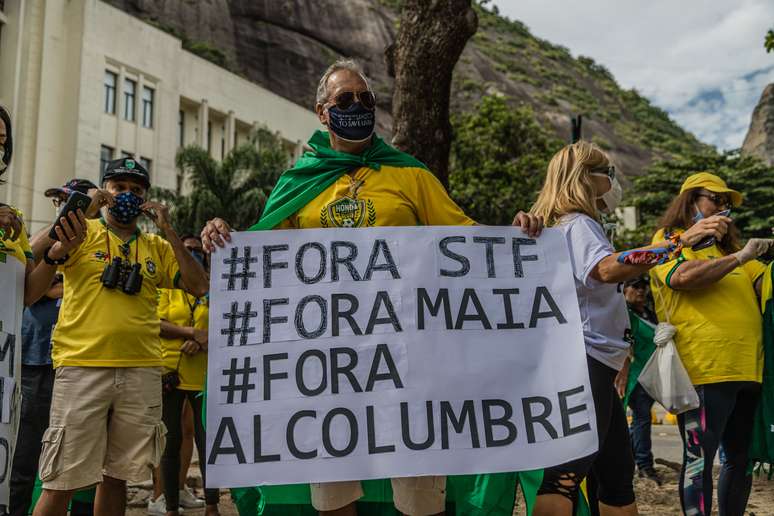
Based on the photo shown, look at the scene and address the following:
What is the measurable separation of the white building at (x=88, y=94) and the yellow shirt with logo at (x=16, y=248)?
28.0 metres

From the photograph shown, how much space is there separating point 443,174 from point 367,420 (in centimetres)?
449

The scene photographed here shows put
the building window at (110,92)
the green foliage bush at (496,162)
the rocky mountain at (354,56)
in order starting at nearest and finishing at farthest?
the green foliage bush at (496,162)
the building window at (110,92)
the rocky mountain at (354,56)

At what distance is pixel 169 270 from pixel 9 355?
60.9 inches

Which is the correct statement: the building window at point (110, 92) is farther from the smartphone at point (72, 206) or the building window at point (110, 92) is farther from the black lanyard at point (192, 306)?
the smartphone at point (72, 206)

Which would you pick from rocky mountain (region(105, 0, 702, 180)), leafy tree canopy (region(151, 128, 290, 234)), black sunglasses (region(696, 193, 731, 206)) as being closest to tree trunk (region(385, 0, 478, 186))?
black sunglasses (region(696, 193, 731, 206))

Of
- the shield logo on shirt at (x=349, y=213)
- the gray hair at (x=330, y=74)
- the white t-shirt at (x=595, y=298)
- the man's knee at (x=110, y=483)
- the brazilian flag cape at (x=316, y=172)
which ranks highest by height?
the gray hair at (x=330, y=74)

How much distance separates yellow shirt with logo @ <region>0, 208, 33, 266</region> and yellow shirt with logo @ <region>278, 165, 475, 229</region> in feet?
3.71

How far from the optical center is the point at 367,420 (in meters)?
3.31

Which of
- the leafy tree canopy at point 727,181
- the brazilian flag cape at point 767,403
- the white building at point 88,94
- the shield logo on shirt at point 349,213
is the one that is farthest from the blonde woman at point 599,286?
the white building at point 88,94

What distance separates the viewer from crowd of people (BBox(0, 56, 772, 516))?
11.7 feet

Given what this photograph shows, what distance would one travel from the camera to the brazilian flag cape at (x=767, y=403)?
4.42m

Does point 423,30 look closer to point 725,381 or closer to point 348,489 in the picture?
point 725,381

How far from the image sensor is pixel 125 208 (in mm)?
4523

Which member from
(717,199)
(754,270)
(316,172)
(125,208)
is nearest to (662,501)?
(754,270)
